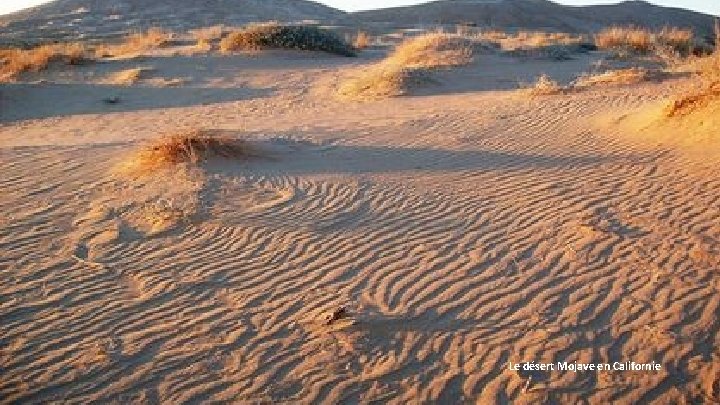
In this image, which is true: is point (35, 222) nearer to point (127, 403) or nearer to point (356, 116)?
point (127, 403)

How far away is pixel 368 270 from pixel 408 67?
35.6ft

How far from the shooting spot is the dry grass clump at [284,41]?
1836 cm

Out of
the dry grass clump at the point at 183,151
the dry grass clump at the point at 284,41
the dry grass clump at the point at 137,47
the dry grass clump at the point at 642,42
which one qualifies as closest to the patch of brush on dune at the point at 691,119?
the dry grass clump at the point at 183,151

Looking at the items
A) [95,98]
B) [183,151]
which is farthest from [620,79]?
[95,98]

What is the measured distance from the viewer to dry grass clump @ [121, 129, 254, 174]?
7504 mm

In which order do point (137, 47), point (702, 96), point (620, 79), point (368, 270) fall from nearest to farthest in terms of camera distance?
1. point (368, 270)
2. point (702, 96)
3. point (620, 79)
4. point (137, 47)

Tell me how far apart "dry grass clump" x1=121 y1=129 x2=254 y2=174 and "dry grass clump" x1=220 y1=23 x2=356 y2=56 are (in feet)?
35.3

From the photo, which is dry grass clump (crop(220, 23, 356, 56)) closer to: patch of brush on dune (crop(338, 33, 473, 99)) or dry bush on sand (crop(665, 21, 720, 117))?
patch of brush on dune (crop(338, 33, 473, 99))

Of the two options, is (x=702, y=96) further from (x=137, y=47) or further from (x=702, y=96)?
(x=137, y=47)

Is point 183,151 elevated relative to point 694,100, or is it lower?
lower

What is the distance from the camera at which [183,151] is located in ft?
25.3

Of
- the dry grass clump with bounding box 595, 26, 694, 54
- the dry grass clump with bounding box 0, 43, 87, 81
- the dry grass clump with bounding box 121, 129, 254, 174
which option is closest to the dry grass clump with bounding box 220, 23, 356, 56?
the dry grass clump with bounding box 0, 43, 87, 81

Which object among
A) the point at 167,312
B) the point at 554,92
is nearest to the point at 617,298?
the point at 167,312

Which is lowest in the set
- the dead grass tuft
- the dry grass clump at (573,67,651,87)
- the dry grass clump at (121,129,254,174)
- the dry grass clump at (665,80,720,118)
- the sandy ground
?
the sandy ground
